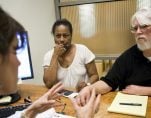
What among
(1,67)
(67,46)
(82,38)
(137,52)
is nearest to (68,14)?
(82,38)

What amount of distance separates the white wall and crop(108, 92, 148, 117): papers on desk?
160cm

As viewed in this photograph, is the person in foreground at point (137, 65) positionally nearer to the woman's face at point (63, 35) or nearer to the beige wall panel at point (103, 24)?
the woman's face at point (63, 35)

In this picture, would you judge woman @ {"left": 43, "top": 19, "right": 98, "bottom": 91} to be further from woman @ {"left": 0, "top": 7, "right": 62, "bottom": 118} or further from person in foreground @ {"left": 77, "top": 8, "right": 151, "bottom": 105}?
woman @ {"left": 0, "top": 7, "right": 62, "bottom": 118}

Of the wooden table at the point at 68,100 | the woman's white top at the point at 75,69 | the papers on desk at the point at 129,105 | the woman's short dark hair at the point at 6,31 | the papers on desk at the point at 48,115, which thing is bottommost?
the wooden table at the point at 68,100

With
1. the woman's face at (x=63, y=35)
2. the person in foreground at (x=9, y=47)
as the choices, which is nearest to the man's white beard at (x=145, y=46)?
the woman's face at (x=63, y=35)

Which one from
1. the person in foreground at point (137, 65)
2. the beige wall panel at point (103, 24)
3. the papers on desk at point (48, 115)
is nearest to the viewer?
the papers on desk at point (48, 115)

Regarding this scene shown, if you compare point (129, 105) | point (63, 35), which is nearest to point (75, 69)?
point (63, 35)

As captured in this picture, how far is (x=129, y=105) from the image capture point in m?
1.51

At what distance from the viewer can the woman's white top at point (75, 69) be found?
2.29 m

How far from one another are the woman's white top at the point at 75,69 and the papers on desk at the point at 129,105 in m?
0.69

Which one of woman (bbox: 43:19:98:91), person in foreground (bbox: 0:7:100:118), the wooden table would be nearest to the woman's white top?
woman (bbox: 43:19:98:91)

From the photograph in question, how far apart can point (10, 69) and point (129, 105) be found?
95cm

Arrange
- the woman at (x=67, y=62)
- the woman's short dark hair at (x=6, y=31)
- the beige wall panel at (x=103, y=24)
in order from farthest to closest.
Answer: the beige wall panel at (x=103, y=24)
the woman at (x=67, y=62)
the woman's short dark hair at (x=6, y=31)

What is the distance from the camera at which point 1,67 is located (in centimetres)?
75
